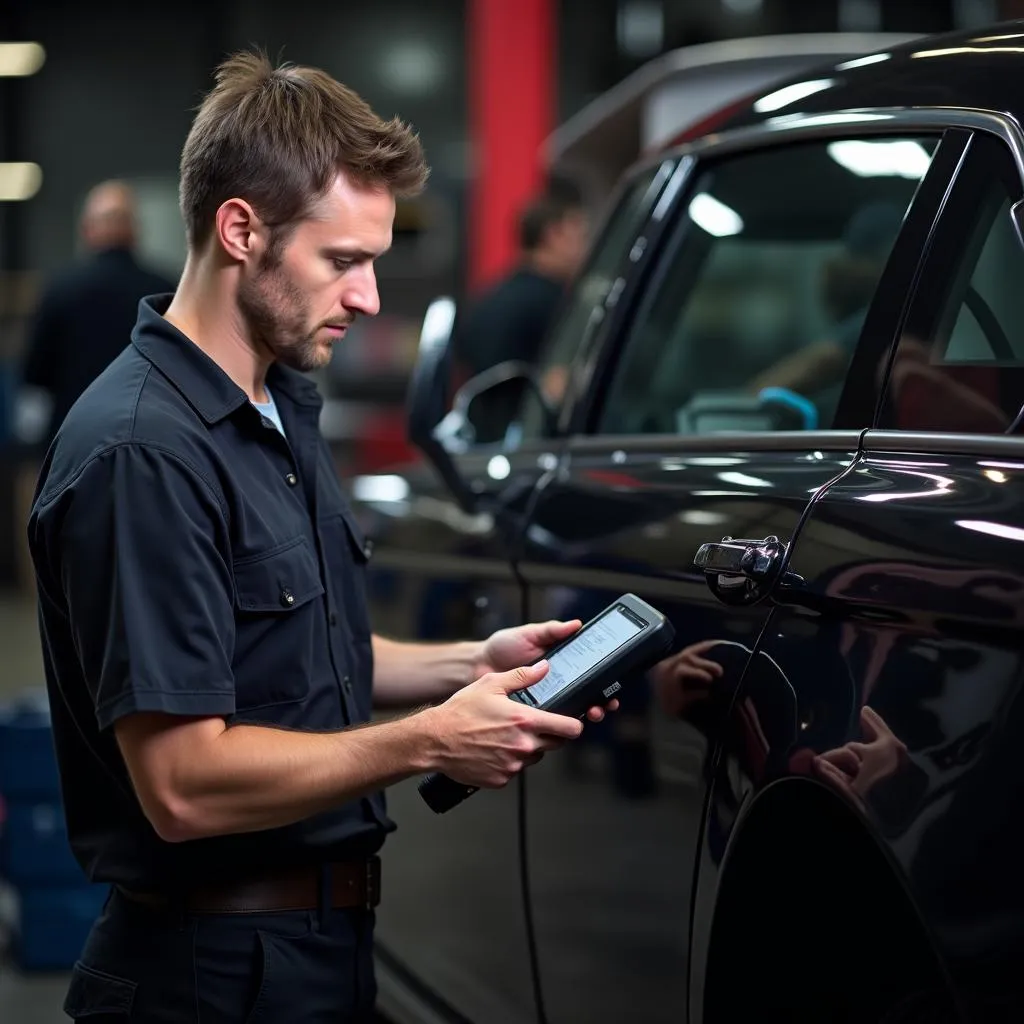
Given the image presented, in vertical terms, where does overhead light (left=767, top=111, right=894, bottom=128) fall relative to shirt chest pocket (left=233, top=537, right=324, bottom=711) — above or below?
above

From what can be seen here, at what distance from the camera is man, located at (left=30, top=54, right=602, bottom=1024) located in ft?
6.14

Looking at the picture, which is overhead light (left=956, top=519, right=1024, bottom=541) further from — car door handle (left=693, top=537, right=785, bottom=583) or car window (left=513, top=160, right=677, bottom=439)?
car window (left=513, top=160, right=677, bottom=439)

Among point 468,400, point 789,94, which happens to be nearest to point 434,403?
point 468,400

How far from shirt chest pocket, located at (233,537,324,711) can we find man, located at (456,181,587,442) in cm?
398

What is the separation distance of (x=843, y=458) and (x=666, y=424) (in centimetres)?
76

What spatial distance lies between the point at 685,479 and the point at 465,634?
2.44 feet

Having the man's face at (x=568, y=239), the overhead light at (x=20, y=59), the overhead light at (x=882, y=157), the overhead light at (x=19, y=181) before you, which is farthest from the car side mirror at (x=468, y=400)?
the overhead light at (x=20, y=59)

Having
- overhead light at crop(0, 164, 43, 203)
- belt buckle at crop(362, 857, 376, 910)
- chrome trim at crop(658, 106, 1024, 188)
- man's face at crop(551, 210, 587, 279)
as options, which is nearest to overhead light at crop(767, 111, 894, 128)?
chrome trim at crop(658, 106, 1024, 188)

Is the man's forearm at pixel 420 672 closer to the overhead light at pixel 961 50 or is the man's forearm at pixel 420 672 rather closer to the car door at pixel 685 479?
the car door at pixel 685 479

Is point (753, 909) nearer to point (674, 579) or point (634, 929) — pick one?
point (634, 929)

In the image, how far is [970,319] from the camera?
1.99 m

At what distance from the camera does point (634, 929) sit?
229 cm

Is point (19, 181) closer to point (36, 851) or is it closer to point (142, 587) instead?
point (36, 851)

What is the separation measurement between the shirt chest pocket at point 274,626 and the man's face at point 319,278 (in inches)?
10.1
